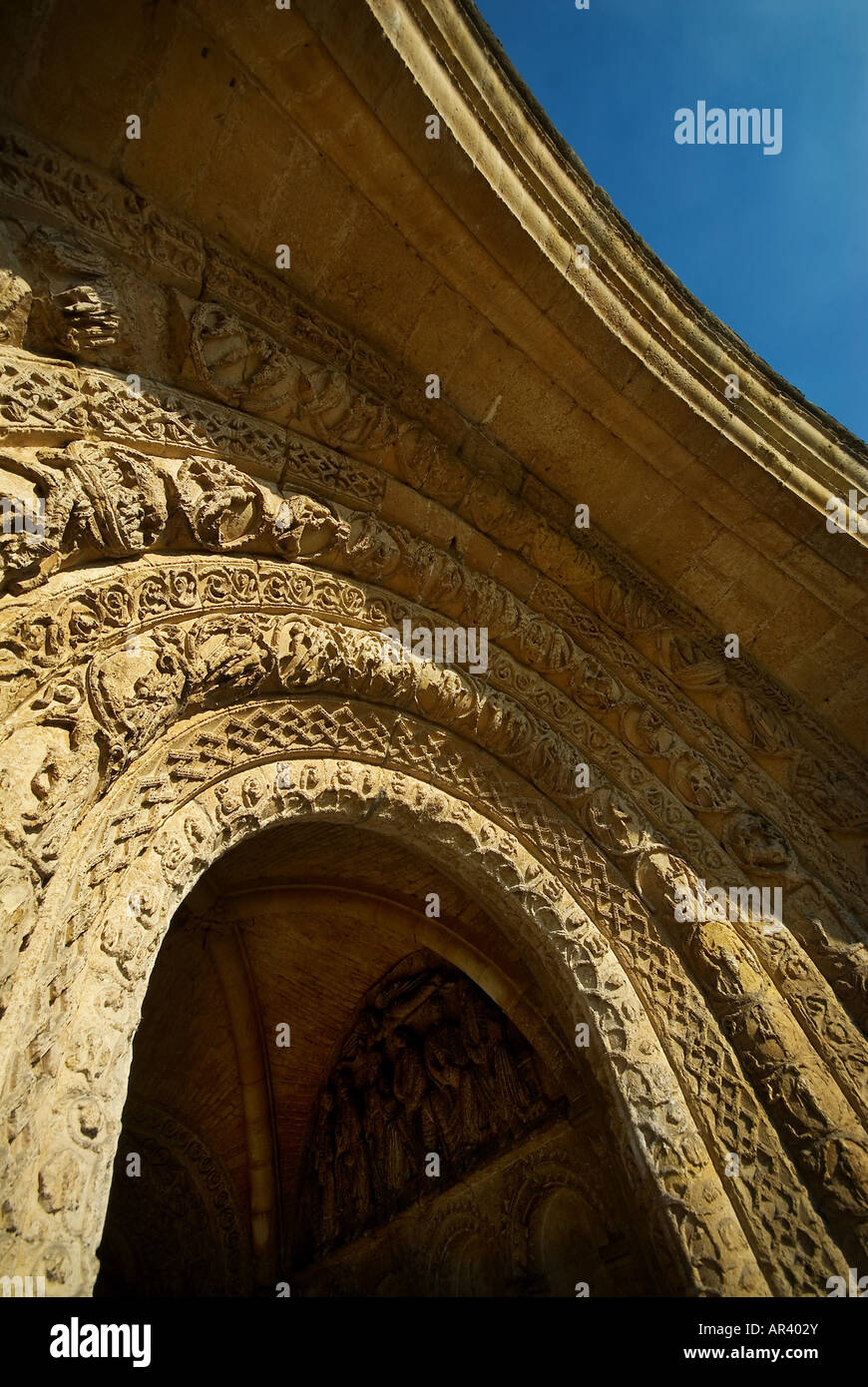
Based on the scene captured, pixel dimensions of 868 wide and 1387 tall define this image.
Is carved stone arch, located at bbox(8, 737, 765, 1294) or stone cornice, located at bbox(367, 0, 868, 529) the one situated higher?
stone cornice, located at bbox(367, 0, 868, 529)

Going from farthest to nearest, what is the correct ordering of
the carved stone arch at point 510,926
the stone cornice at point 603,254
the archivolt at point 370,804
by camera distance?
the stone cornice at point 603,254 → the archivolt at point 370,804 → the carved stone arch at point 510,926

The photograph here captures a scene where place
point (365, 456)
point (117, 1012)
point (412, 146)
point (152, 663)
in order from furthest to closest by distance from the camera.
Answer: point (365, 456) < point (412, 146) < point (152, 663) < point (117, 1012)

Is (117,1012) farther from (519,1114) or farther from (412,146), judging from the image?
(412,146)

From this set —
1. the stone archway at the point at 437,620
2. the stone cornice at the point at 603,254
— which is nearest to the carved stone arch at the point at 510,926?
the stone archway at the point at 437,620

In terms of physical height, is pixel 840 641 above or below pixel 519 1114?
above

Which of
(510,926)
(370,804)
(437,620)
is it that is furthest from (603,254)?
(510,926)

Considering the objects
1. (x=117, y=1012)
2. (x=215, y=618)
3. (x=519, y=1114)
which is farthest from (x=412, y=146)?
(x=519, y=1114)

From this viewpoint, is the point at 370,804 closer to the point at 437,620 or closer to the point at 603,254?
the point at 437,620

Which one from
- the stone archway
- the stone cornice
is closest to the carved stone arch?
the stone archway

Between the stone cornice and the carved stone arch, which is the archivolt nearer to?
the carved stone arch

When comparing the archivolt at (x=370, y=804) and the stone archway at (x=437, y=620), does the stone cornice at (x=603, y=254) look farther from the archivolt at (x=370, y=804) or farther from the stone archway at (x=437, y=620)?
the archivolt at (x=370, y=804)

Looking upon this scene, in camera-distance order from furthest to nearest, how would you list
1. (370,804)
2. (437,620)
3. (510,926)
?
(437,620)
(510,926)
(370,804)

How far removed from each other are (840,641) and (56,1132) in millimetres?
3854

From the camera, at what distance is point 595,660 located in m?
3.77
